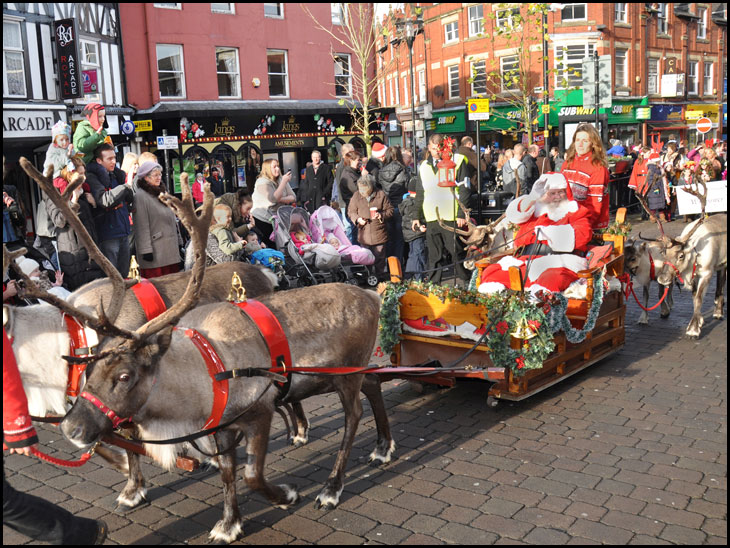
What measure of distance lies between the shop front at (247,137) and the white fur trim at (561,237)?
18.5m

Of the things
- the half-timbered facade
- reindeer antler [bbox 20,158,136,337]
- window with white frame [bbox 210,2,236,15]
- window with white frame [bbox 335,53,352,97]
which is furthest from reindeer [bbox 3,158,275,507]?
window with white frame [bbox 335,53,352,97]

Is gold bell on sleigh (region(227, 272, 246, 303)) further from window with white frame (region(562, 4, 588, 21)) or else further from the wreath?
window with white frame (region(562, 4, 588, 21))

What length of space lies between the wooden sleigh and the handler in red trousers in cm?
277

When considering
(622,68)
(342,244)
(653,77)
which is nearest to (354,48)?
(342,244)

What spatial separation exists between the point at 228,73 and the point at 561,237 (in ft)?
70.4

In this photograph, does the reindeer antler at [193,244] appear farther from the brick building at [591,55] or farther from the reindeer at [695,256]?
the brick building at [591,55]

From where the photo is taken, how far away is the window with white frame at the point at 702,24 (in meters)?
43.6

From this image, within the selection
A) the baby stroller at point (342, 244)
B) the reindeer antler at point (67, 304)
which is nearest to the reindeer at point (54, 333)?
the reindeer antler at point (67, 304)

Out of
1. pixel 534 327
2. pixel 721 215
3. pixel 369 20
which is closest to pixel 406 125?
pixel 369 20

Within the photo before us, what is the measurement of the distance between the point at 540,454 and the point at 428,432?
1.03 meters

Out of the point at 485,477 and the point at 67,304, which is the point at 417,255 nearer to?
the point at 485,477

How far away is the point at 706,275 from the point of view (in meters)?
9.39

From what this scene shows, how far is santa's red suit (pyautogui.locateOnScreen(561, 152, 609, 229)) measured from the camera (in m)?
8.19

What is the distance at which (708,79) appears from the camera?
46.3 metres
